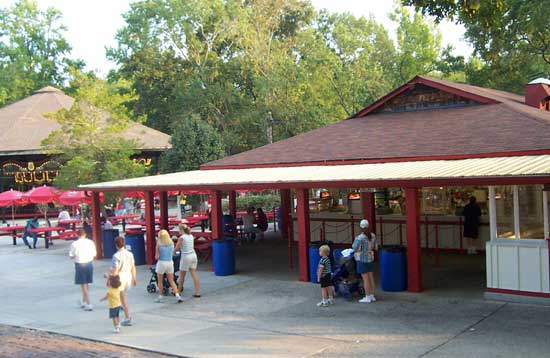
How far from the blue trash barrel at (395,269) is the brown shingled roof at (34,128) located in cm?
2558

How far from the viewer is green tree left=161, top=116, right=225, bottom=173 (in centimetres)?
3272

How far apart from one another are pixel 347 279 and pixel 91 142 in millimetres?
17842

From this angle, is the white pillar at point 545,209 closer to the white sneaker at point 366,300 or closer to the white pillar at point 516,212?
the white pillar at point 516,212

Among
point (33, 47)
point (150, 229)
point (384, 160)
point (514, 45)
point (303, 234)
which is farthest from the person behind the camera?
point (33, 47)

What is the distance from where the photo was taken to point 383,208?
19.4m

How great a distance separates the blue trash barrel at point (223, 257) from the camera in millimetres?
15484

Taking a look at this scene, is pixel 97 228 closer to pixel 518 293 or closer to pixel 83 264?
pixel 83 264

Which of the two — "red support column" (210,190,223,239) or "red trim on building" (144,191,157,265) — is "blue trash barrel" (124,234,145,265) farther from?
"red support column" (210,190,223,239)

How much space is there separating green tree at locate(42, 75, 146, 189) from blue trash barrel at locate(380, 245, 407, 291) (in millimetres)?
16265

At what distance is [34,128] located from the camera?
132 ft

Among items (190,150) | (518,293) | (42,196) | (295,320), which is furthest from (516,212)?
(190,150)

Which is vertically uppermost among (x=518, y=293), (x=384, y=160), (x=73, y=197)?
(x=384, y=160)


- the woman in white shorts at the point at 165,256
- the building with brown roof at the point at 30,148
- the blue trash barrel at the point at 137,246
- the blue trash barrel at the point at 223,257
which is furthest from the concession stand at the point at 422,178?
the building with brown roof at the point at 30,148

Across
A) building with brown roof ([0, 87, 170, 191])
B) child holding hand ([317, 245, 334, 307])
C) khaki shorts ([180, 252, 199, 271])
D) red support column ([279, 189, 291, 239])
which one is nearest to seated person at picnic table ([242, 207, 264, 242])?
red support column ([279, 189, 291, 239])
